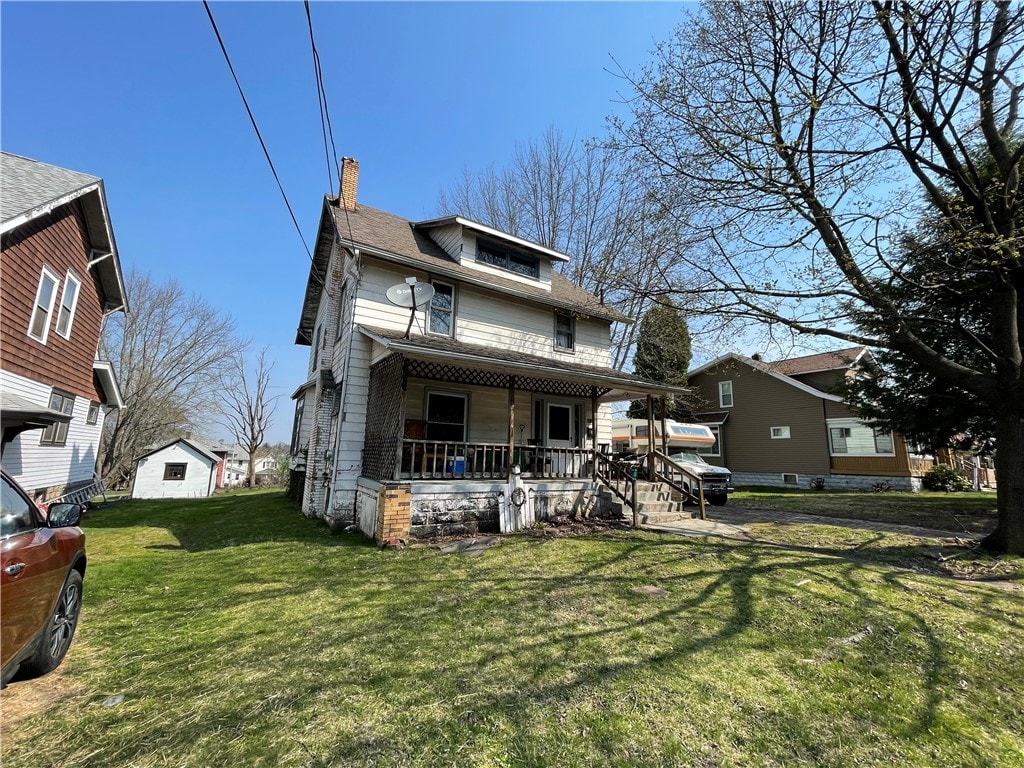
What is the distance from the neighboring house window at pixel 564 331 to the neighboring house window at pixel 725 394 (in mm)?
14968

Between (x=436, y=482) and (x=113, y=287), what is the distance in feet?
43.4

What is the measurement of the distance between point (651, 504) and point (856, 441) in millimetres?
16188

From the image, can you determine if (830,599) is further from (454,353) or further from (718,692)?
(454,353)

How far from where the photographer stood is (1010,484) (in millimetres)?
7309

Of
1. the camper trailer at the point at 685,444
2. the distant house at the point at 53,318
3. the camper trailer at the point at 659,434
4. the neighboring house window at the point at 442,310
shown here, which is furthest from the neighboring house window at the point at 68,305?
the camper trailer at the point at 659,434

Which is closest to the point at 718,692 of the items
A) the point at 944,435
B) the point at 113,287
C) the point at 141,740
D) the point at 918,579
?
the point at 141,740

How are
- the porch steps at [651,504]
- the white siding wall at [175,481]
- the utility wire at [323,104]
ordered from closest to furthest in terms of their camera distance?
the utility wire at [323,104] < the porch steps at [651,504] < the white siding wall at [175,481]

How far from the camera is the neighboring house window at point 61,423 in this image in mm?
11605

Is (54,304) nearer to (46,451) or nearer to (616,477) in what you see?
(46,451)

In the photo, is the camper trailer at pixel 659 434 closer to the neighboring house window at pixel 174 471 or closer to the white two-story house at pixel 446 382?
the white two-story house at pixel 446 382

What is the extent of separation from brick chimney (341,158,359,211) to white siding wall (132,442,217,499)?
16.8m

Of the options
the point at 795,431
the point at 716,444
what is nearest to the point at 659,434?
the point at 716,444

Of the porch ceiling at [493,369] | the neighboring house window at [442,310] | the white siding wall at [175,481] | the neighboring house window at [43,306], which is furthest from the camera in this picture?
the white siding wall at [175,481]

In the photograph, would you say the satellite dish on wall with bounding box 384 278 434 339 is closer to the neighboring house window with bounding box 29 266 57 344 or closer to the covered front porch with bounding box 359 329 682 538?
the covered front porch with bounding box 359 329 682 538
